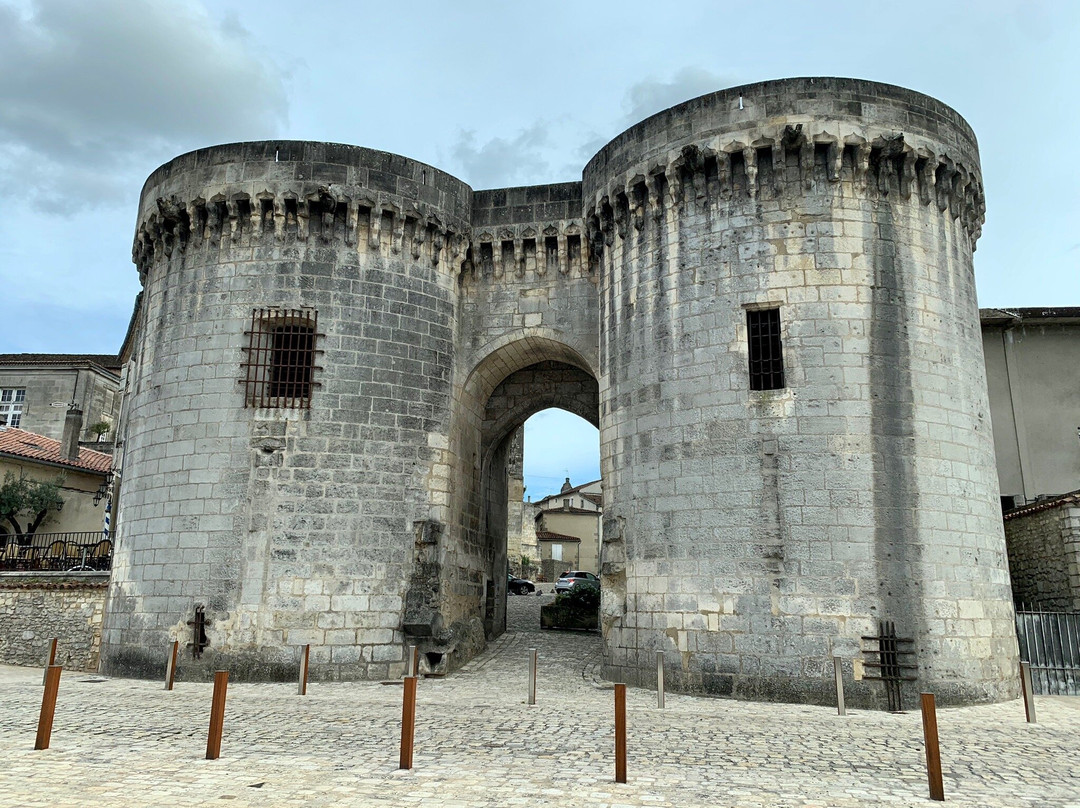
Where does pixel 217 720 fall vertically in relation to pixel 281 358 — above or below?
below

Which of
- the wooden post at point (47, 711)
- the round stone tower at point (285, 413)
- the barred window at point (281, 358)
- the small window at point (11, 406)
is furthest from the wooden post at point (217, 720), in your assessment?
the small window at point (11, 406)

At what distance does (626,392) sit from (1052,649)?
8448 millimetres

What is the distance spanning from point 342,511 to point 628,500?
5109 millimetres

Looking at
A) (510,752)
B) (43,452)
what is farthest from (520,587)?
(510,752)

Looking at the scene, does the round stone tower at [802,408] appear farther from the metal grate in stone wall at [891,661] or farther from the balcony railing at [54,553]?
the balcony railing at [54,553]

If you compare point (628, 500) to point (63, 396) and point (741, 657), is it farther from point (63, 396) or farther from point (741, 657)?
point (63, 396)

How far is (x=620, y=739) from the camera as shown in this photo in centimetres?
729

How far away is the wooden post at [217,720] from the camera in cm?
787

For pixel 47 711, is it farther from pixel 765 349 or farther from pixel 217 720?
pixel 765 349

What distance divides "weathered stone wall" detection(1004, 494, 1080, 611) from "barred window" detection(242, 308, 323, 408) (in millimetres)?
14686

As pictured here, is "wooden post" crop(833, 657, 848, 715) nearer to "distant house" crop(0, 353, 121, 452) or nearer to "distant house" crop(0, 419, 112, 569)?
"distant house" crop(0, 419, 112, 569)

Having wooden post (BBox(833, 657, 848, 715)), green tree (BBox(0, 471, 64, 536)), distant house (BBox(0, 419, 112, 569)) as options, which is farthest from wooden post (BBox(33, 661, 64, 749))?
green tree (BBox(0, 471, 64, 536))

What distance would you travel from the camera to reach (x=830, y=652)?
40.3 feet

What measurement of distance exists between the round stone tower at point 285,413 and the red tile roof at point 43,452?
1181 centimetres
